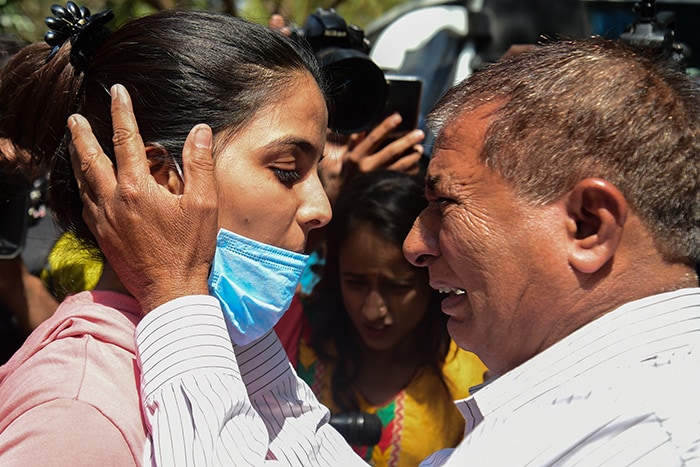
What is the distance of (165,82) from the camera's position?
5.50 feet

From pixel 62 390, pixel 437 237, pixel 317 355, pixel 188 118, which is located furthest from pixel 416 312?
pixel 62 390

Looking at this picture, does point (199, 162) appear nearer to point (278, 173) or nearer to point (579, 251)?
point (278, 173)

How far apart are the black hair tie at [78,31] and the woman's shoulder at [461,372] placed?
1.55m

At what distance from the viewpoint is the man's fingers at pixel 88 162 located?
157 centimetres

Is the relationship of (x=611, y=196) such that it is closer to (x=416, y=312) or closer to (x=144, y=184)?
(x=144, y=184)

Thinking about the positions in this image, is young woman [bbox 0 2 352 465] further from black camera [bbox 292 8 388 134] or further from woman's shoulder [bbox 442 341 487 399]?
woman's shoulder [bbox 442 341 487 399]

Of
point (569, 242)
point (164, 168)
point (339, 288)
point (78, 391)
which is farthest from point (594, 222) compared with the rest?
point (339, 288)

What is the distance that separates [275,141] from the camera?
67.9 inches

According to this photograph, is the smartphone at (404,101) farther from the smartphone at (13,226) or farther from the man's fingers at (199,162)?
the man's fingers at (199,162)

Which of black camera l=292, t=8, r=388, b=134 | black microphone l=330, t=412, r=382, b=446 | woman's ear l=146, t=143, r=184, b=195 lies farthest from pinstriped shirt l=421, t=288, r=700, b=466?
black camera l=292, t=8, r=388, b=134

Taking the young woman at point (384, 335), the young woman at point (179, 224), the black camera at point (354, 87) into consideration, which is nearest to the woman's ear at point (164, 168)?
the young woman at point (179, 224)

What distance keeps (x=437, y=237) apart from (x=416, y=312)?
1.26m

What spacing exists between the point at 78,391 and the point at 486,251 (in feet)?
2.51

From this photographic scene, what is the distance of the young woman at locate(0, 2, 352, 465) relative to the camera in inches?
55.9
